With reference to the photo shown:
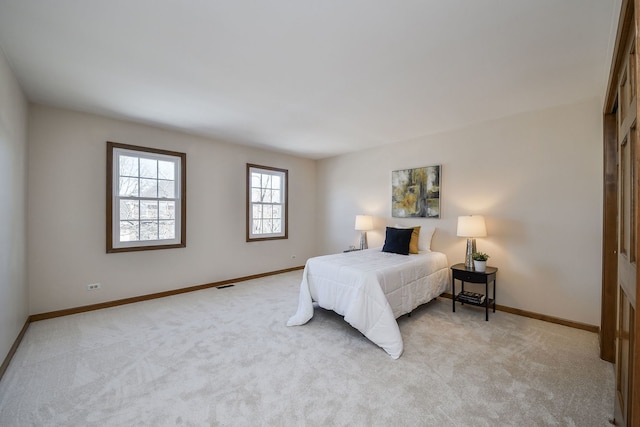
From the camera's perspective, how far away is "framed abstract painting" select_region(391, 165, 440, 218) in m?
4.33

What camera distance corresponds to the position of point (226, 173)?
4.98 m

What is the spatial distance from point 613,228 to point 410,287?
187 cm

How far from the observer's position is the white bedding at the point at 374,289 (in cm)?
266

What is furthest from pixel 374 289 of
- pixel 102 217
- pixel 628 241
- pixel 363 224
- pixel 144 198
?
pixel 102 217

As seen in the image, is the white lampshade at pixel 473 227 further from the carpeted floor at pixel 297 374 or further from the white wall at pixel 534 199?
the carpeted floor at pixel 297 374

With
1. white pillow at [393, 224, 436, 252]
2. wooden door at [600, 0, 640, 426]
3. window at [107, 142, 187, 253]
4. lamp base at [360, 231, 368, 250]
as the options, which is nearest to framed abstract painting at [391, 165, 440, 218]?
white pillow at [393, 224, 436, 252]

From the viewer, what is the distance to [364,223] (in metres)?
5.00

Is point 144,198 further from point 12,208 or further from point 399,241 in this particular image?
point 399,241

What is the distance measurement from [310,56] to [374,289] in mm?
2185

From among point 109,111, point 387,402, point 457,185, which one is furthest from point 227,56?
Result: point 457,185

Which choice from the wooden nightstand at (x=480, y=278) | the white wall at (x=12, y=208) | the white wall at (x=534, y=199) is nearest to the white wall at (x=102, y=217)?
the white wall at (x=12, y=208)

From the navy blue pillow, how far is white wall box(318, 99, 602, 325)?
571 mm

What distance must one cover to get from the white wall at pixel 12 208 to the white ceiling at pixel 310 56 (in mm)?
281

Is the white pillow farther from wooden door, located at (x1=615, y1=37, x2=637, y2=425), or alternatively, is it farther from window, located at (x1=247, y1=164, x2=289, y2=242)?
window, located at (x1=247, y1=164, x2=289, y2=242)
